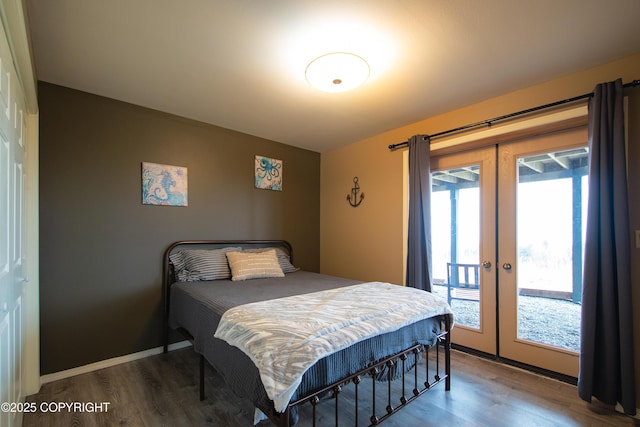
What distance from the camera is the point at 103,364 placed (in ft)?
8.46

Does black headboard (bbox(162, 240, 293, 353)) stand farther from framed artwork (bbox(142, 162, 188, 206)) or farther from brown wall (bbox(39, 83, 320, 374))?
framed artwork (bbox(142, 162, 188, 206))

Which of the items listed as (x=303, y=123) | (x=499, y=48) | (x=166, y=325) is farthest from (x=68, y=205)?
(x=499, y=48)

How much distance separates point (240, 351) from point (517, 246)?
2.45 metres

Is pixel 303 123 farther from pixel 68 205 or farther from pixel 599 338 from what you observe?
pixel 599 338

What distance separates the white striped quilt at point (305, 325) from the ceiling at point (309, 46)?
1645 millimetres

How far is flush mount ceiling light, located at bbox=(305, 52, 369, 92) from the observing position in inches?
73.8

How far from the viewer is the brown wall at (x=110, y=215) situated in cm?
239

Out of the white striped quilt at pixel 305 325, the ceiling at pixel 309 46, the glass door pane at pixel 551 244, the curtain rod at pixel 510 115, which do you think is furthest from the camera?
the glass door pane at pixel 551 244

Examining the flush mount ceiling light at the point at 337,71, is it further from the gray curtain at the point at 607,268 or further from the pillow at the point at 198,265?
the pillow at the point at 198,265

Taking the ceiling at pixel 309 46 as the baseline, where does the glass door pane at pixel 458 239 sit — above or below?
below

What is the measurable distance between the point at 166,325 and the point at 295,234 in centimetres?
184

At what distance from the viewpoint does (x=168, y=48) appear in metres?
1.93

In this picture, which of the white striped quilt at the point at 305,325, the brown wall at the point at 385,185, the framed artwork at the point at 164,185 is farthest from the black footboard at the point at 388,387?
the framed artwork at the point at 164,185

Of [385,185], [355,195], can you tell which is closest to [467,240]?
[385,185]
